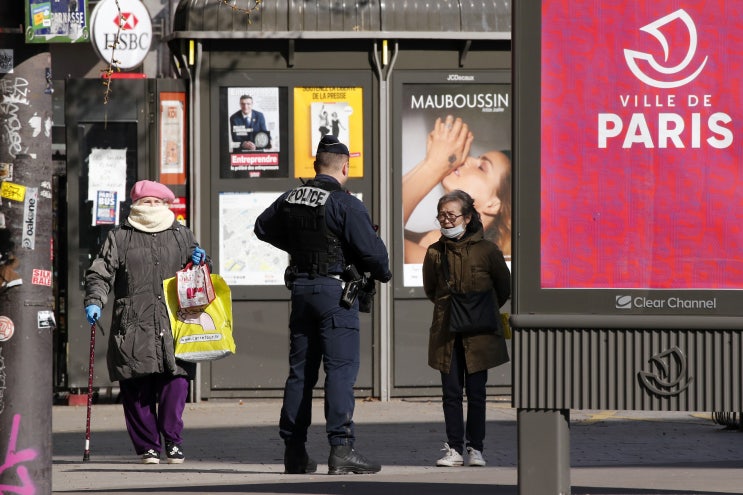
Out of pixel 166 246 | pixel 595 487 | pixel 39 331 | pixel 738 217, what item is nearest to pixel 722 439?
pixel 595 487

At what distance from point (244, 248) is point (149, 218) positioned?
3.25 meters

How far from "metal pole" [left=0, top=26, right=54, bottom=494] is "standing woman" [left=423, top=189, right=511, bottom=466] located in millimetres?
3401

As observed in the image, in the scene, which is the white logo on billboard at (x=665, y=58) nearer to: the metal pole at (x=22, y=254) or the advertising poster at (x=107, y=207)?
the metal pole at (x=22, y=254)

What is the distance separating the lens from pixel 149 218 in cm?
903

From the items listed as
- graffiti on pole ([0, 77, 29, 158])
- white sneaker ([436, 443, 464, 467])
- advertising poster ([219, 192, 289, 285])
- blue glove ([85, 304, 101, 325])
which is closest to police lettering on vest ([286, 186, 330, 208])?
blue glove ([85, 304, 101, 325])

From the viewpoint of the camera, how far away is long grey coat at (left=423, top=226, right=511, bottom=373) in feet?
29.0

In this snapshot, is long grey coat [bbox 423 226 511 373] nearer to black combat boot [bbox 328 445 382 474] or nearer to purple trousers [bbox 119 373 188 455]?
black combat boot [bbox 328 445 382 474]

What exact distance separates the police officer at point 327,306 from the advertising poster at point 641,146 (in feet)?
7.02

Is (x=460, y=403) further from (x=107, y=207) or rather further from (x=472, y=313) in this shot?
(x=107, y=207)

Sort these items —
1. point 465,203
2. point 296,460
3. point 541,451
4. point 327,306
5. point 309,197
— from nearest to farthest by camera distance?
1. point 541,451
2. point 327,306
3. point 309,197
4. point 296,460
5. point 465,203

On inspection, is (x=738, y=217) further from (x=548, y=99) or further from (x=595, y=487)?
(x=595, y=487)

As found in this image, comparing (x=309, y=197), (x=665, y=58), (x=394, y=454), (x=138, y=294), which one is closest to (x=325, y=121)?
(x=138, y=294)

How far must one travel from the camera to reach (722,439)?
10.0 meters

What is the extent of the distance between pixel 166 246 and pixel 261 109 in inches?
133
